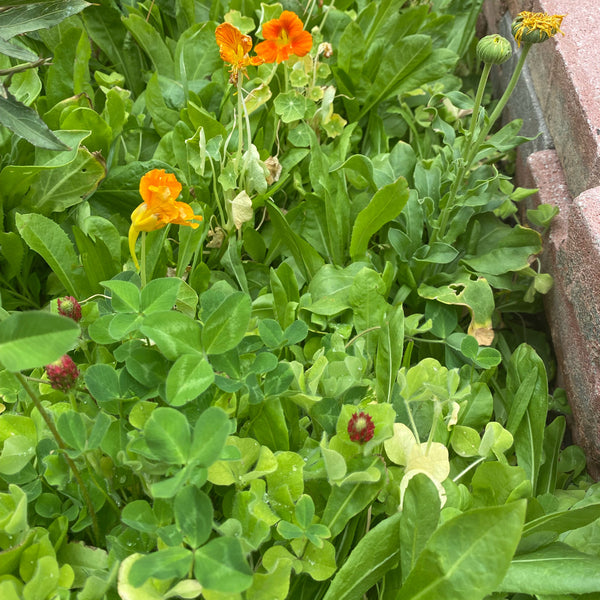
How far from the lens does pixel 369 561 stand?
1.08 meters

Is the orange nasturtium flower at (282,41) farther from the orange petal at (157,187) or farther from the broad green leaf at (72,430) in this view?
the broad green leaf at (72,430)

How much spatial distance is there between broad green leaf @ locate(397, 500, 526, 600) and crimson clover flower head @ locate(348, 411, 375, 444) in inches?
8.6

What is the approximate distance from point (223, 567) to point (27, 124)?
102 cm

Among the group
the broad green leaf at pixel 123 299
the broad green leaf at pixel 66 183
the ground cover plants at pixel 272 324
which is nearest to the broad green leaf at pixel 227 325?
the ground cover plants at pixel 272 324

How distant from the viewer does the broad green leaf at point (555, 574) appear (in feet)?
3.52

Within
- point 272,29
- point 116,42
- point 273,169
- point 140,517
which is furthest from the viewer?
point 116,42

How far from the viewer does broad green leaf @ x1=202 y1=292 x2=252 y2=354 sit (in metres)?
1.11

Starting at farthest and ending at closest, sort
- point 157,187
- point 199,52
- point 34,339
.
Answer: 1. point 199,52
2. point 157,187
3. point 34,339

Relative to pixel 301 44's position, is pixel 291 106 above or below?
below

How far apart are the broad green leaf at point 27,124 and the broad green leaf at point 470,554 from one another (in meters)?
1.07

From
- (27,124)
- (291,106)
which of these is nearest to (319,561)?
(27,124)

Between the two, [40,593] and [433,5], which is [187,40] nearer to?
[433,5]

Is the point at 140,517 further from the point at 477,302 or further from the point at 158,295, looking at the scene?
the point at 477,302

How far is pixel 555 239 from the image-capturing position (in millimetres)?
1763
